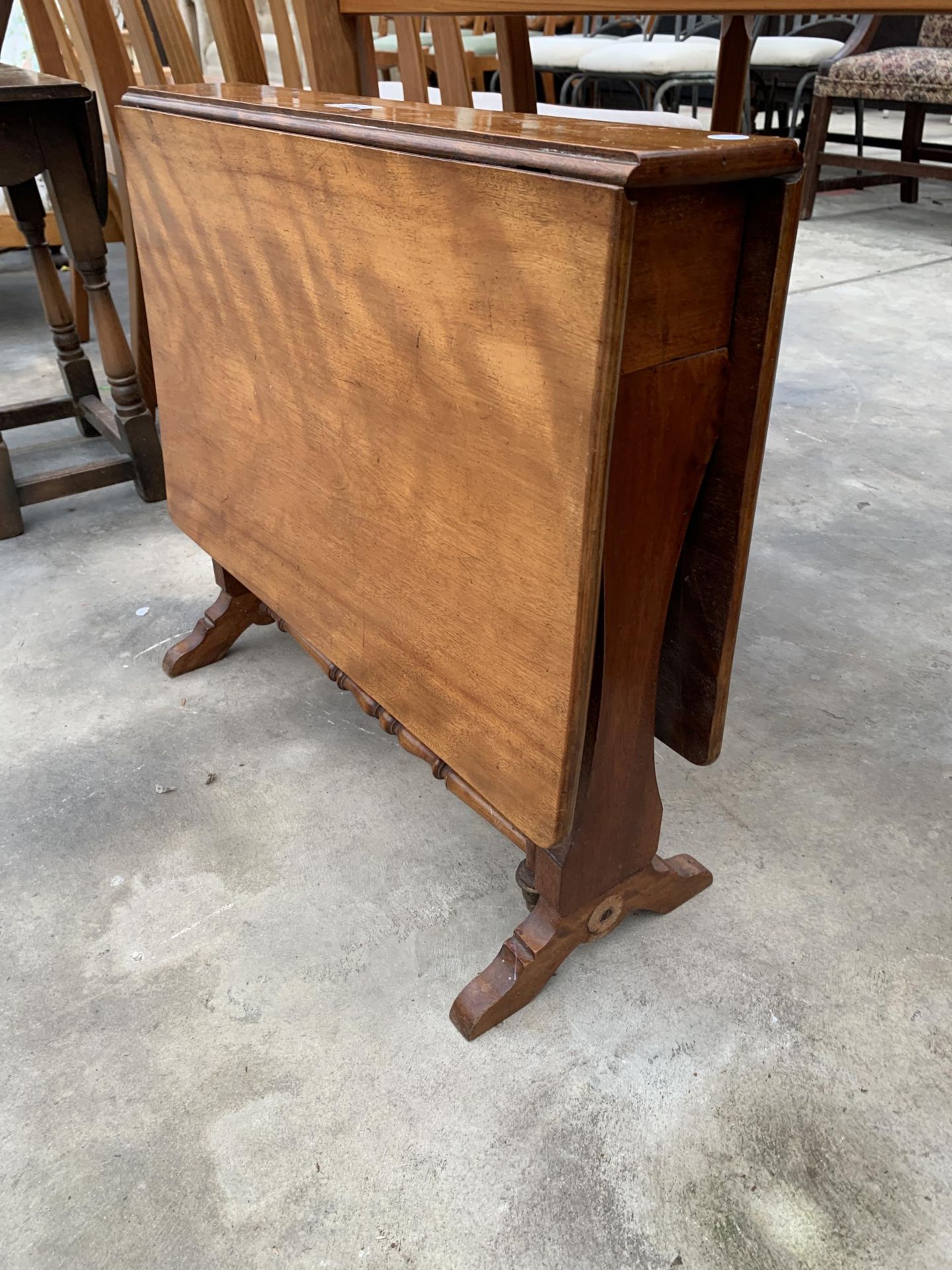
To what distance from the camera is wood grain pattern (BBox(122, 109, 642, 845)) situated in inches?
26.7

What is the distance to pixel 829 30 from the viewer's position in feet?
20.6

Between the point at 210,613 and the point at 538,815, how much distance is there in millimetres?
833

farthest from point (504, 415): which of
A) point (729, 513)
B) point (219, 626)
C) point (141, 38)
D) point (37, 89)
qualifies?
point (141, 38)

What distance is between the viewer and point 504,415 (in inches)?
28.9

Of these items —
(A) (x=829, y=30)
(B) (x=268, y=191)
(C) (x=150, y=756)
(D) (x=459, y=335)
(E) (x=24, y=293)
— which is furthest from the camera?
(A) (x=829, y=30)

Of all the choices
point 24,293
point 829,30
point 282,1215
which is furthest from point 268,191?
point 829,30

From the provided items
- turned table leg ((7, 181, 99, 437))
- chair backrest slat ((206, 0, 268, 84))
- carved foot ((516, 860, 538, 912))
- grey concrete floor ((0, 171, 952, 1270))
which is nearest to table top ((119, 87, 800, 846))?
carved foot ((516, 860, 538, 912))

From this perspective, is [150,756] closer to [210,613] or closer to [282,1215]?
[210,613]

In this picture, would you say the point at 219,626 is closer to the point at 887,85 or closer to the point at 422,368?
the point at 422,368

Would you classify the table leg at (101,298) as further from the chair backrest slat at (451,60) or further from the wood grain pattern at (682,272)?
the wood grain pattern at (682,272)

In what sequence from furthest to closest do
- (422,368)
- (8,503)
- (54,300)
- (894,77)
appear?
(894,77) < (54,300) < (8,503) < (422,368)

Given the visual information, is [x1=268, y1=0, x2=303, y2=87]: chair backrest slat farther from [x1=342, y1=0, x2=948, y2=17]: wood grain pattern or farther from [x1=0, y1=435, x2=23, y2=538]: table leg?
[x1=0, y1=435, x2=23, y2=538]: table leg

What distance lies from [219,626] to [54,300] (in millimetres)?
1185

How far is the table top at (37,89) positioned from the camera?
1606mm
